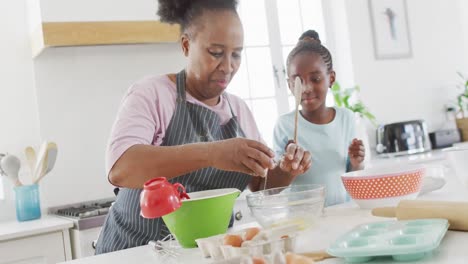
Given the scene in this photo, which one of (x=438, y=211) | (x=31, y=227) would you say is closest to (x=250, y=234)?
(x=438, y=211)

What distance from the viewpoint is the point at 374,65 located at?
10.8 feet

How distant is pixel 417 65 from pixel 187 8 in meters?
2.58

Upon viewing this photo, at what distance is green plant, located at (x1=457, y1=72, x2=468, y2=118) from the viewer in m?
3.49

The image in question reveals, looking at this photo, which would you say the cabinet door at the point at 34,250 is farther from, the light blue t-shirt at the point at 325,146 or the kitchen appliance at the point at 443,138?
the kitchen appliance at the point at 443,138

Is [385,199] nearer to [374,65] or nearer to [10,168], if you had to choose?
[10,168]

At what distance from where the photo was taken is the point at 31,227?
6.34ft

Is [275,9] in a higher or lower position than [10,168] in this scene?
higher

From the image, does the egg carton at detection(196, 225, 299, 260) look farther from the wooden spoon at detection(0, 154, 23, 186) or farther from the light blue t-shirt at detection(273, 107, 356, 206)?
the wooden spoon at detection(0, 154, 23, 186)

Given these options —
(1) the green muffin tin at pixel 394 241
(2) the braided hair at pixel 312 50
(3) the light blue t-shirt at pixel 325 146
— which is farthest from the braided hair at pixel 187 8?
(1) the green muffin tin at pixel 394 241

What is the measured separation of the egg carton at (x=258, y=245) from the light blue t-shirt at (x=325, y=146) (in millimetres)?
736

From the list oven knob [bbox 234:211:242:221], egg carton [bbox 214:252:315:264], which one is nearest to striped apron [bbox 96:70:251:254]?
egg carton [bbox 214:252:315:264]

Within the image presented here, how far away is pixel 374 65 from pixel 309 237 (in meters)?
2.64

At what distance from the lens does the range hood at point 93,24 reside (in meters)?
2.19

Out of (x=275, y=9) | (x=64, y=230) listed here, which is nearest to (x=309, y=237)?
(x=64, y=230)
